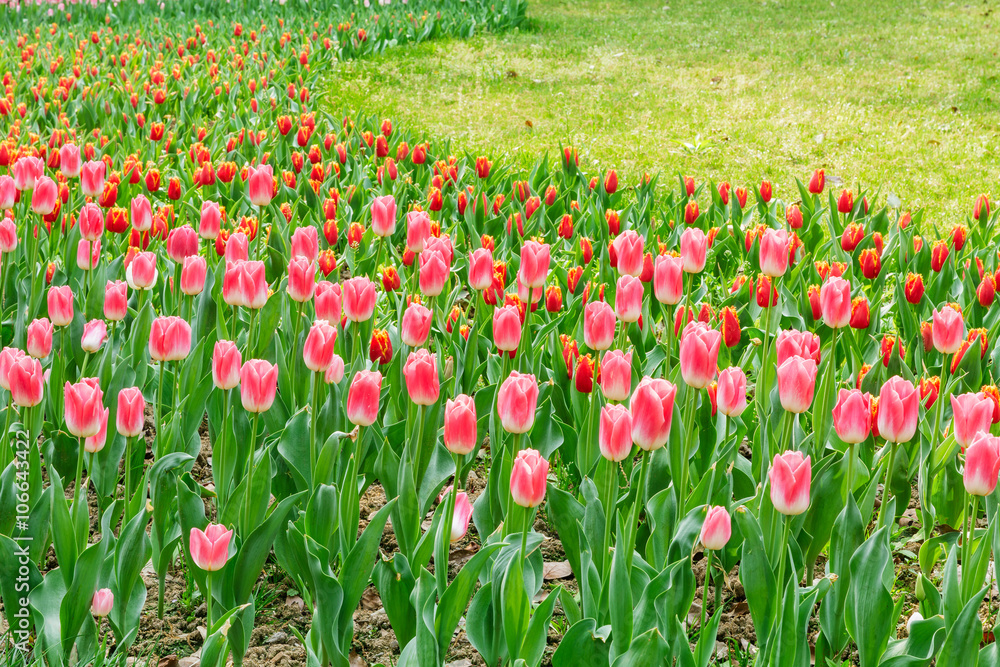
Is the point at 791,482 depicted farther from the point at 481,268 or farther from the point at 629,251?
the point at 481,268

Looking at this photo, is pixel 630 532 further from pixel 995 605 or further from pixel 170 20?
pixel 170 20

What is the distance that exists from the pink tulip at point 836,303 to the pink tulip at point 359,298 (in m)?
1.10

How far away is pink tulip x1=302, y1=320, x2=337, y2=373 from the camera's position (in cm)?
202

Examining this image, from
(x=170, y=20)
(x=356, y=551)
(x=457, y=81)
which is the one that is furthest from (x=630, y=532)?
(x=170, y=20)

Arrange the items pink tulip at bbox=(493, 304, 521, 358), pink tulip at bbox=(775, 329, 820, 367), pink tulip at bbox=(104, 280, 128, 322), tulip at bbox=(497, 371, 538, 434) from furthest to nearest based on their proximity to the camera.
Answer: pink tulip at bbox=(104, 280, 128, 322) → pink tulip at bbox=(493, 304, 521, 358) → pink tulip at bbox=(775, 329, 820, 367) → tulip at bbox=(497, 371, 538, 434)

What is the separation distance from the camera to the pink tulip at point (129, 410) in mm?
1855

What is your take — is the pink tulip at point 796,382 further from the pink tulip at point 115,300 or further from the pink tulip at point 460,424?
the pink tulip at point 115,300

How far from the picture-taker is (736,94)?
8.34 meters

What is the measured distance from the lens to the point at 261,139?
5.32m

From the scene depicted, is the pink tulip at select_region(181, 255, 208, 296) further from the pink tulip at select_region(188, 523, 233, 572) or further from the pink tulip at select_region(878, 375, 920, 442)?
the pink tulip at select_region(878, 375, 920, 442)

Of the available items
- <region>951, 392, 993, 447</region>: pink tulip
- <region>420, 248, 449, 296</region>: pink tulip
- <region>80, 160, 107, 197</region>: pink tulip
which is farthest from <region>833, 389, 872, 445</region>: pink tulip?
<region>80, 160, 107, 197</region>: pink tulip

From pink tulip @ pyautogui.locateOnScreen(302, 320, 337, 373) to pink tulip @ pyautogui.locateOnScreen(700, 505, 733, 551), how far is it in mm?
856

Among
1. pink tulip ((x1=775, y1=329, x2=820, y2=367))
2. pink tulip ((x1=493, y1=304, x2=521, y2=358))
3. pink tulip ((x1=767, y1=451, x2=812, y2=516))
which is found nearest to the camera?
pink tulip ((x1=767, y1=451, x2=812, y2=516))

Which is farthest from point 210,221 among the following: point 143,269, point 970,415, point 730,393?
point 970,415
